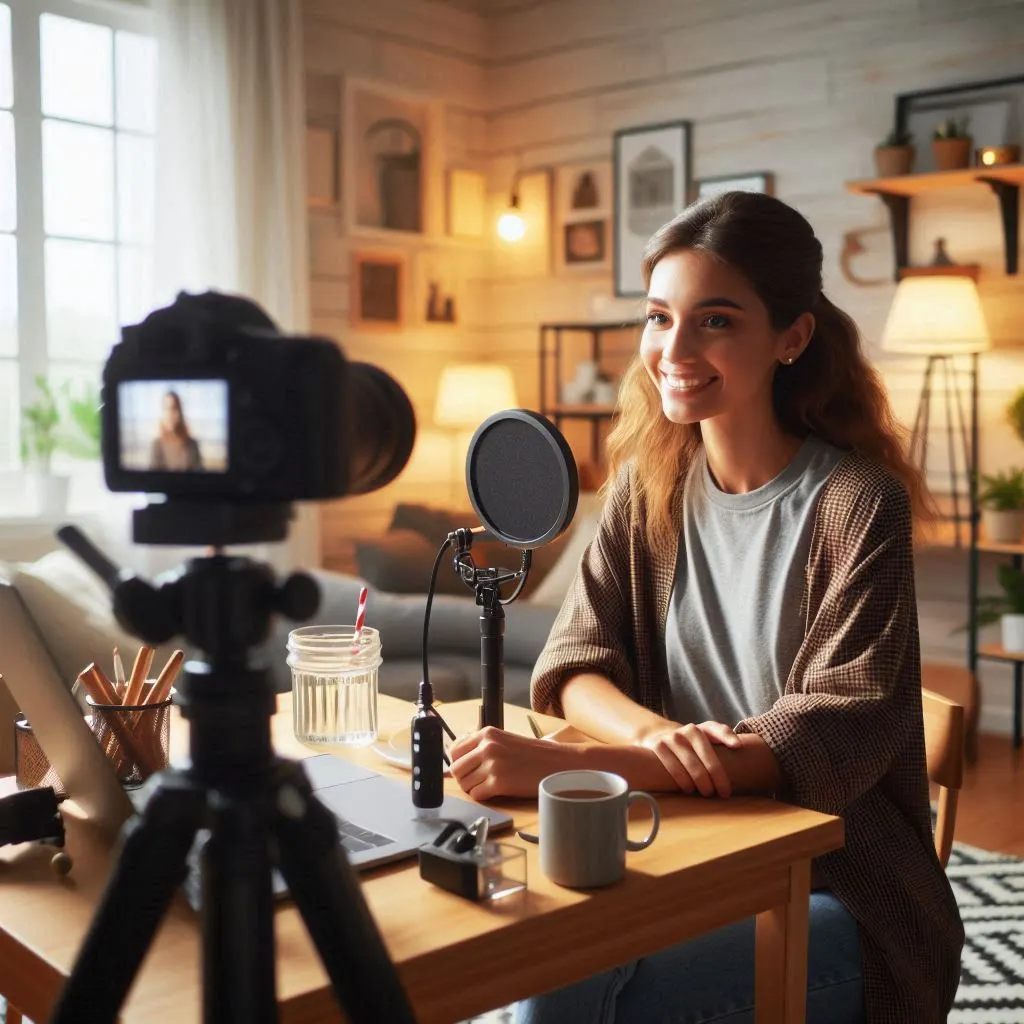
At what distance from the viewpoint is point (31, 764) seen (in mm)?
1234

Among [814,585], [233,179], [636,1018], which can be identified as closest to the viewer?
[636,1018]

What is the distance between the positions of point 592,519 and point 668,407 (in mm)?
2532

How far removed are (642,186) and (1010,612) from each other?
212 cm

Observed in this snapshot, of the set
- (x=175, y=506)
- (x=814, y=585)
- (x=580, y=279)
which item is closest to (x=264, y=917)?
(x=175, y=506)

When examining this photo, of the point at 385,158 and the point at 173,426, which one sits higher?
the point at 385,158

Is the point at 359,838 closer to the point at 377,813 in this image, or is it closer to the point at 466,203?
the point at 377,813

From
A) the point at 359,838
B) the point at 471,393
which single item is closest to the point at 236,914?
the point at 359,838

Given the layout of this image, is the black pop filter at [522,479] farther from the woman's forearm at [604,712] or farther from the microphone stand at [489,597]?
the woman's forearm at [604,712]

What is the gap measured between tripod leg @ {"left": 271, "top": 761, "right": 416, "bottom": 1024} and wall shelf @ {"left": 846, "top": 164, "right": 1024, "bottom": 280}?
142 inches

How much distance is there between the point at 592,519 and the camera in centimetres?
400

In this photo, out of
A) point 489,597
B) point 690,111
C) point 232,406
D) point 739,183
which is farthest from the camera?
point 690,111

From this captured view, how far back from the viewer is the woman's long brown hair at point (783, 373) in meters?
1.48

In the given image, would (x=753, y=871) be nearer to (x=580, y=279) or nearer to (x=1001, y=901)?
(x=1001, y=901)

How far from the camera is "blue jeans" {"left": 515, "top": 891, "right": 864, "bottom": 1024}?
3.91 feet
